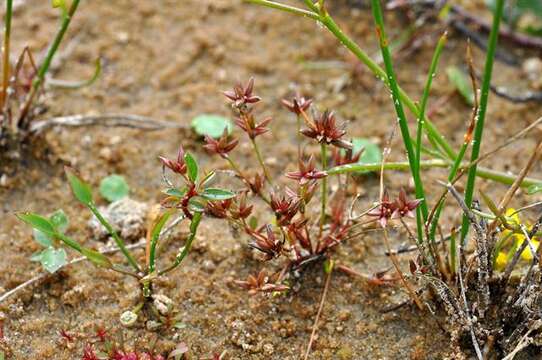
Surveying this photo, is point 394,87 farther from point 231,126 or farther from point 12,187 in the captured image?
point 12,187

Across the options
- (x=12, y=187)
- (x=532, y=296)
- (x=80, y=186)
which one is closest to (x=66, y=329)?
(x=80, y=186)

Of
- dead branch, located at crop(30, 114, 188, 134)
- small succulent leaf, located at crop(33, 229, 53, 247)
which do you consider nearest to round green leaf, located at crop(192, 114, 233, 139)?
dead branch, located at crop(30, 114, 188, 134)

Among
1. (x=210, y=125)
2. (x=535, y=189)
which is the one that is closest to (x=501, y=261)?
(x=535, y=189)

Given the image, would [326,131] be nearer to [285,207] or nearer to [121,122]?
[285,207]

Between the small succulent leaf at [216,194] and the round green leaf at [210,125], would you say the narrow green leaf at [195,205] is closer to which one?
the small succulent leaf at [216,194]

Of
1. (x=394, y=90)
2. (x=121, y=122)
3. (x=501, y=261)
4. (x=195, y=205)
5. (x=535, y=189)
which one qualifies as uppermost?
(x=394, y=90)

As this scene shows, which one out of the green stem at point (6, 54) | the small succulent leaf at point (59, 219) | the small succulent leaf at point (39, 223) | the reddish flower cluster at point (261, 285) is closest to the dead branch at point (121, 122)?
the green stem at point (6, 54)

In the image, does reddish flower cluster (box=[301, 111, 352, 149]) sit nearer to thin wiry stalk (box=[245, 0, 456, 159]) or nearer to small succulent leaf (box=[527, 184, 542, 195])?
thin wiry stalk (box=[245, 0, 456, 159])
